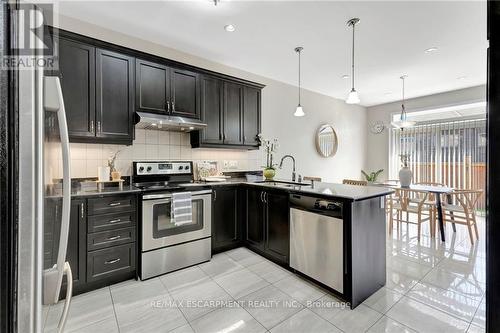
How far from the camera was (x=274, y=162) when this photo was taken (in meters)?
4.45

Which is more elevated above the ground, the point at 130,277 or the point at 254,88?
the point at 254,88

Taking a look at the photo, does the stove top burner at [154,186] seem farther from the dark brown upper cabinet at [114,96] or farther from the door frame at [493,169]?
the door frame at [493,169]

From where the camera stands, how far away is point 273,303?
2.05m

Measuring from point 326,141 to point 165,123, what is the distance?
3.92 meters

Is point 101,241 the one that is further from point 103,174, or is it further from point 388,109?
point 388,109

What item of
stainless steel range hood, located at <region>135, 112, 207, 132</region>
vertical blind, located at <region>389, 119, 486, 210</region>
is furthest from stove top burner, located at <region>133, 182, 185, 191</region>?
vertical blind, located at <region>389, 119, 486, 210</region>

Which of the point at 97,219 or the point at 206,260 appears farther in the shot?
the point at 206,260

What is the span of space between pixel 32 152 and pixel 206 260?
2.62 meters

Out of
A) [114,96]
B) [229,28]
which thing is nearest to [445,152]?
[229,28]

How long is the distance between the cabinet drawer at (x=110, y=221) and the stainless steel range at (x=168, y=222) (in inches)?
5.4

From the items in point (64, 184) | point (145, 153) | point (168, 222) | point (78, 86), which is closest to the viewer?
point (64, 184)

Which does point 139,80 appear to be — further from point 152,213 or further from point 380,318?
point 380,318

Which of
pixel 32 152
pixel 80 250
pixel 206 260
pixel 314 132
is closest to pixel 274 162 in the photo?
pixel 314 132

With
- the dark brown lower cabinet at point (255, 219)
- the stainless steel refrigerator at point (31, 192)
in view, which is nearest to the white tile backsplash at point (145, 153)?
the dark brown lower cabinet at point (255, 219)
